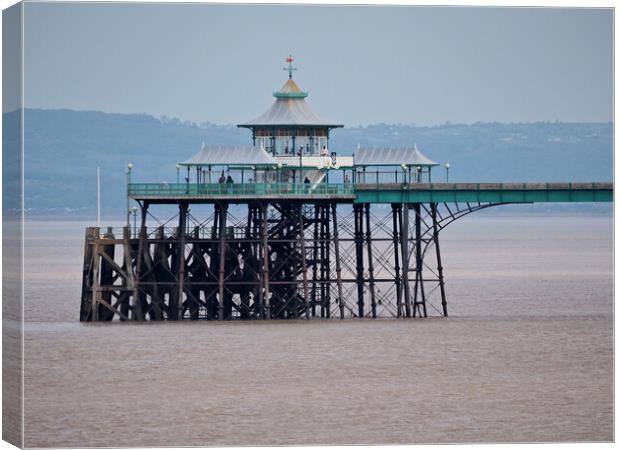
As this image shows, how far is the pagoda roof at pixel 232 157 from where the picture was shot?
7775 centimetres

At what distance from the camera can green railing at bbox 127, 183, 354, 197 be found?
77375 millimetres

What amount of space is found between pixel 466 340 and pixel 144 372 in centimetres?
1402

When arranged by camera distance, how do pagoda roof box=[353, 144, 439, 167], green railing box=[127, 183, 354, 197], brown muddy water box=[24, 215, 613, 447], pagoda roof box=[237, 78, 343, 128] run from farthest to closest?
pagoda roof box=[237, 78, 343, 128]
pagoda roof box=[353, 144, 439, 167]
green railing box=[127, 183, 354, 197]
brown muddy water box=[24, 215, 613, 447]

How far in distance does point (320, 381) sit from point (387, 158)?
2029cm

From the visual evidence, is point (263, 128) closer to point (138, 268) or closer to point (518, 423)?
point (138, 268)

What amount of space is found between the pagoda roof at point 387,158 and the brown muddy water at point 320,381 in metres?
6.48

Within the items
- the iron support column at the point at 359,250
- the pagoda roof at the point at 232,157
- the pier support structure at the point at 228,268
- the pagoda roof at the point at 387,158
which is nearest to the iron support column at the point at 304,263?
the pier support structure at the point at 228,268

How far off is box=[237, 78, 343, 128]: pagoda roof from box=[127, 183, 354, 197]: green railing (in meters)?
4.57

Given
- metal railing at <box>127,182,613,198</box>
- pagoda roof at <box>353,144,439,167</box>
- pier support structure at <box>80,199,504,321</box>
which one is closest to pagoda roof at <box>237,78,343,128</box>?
pagoda roof at <box>353,144,439,167</box>

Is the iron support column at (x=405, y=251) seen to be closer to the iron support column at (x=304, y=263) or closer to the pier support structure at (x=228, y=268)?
the pier support structure at (x=228, y=268)

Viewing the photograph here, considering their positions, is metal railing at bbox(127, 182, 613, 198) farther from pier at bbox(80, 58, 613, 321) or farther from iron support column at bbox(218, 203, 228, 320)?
iron support column at bbox(218, 203, 228, 320)

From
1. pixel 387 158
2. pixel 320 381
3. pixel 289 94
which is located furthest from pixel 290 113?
pixel 320 381

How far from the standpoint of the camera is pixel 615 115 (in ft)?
181

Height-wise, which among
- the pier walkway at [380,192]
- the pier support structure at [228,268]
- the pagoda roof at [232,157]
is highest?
the pagoda roof at [232,157]
